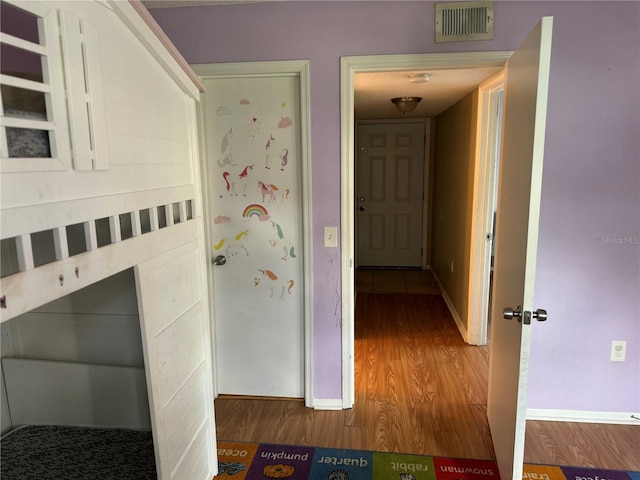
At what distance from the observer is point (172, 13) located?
7.57 ft

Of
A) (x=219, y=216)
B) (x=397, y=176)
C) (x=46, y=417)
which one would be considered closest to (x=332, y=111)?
(x=219, y=216)

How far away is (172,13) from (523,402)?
2.51 m

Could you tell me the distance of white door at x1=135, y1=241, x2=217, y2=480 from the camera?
4.75 feet

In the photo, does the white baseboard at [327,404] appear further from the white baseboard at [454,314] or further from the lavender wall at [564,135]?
the white baseboard at [454,314]

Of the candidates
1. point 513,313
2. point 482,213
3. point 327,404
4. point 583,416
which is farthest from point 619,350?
point 327,404

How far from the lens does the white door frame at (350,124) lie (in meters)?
2.20

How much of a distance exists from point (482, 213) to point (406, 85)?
Result: 3.61ft

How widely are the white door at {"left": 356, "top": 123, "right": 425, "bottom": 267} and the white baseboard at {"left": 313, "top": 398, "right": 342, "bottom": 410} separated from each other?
3348mm

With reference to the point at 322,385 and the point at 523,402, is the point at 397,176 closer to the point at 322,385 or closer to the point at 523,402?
the point at 322,385

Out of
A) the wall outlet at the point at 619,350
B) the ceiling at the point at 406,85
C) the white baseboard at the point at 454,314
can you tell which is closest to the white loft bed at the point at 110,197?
the ceiling at the point at 406,85

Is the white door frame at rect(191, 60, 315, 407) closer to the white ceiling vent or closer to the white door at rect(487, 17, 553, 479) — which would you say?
the white ceiling vent

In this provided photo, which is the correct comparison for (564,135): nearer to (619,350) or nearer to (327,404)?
(619,350)

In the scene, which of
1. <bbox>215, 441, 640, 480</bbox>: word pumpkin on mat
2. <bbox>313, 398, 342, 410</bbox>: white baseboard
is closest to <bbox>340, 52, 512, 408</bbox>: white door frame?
<bbox>313, 398, 342, 410</bbox>: white baseboard

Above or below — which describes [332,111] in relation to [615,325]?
above
